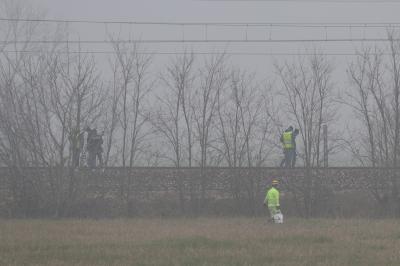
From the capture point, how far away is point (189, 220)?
70.5 feet

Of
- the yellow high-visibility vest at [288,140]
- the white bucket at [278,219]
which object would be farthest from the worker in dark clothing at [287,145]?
the white bucket at [278,219]

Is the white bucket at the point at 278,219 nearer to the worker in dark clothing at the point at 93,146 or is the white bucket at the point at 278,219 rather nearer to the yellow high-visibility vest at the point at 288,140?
the yellow high-visibility vest at the point at 288,140

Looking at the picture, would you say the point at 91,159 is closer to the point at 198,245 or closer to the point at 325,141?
the point at 325,141

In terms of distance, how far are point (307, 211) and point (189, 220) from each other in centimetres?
510

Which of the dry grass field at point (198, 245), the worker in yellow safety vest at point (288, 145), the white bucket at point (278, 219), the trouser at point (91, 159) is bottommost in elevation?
the dry grass field at point (198, 245)

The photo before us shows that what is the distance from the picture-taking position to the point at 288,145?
24547 millimetres

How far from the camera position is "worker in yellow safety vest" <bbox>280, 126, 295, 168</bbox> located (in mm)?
24328

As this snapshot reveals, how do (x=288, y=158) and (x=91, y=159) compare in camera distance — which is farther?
(x=288, y=158)

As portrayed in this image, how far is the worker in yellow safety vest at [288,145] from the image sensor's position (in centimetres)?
2433

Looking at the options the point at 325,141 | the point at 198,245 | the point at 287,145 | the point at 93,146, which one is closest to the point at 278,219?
the point at 287,145

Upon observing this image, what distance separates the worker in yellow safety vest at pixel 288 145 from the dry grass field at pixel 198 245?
6.36m

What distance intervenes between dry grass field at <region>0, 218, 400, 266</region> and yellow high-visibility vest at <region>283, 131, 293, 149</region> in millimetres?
6348

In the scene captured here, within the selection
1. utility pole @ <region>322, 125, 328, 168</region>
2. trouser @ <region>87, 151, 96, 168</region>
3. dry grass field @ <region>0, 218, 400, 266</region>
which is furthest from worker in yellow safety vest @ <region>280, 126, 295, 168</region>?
trouser @ <region>87, 151, 96, 168</region>

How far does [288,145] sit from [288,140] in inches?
7.9
